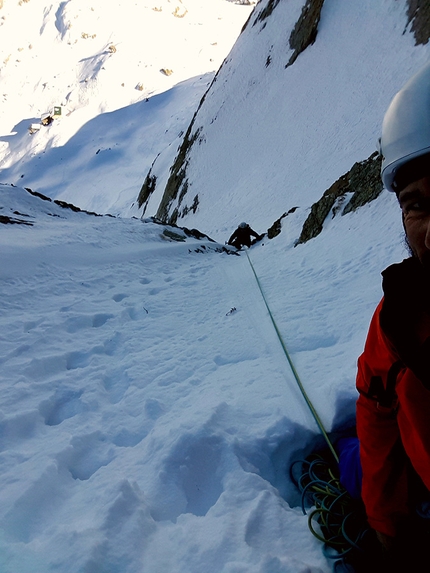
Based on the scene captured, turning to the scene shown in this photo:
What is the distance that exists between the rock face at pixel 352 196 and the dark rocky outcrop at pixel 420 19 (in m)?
7.85

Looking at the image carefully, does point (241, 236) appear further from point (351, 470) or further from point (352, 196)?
point (351, 470)

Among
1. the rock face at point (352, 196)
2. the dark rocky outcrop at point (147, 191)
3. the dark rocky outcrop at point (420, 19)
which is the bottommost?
the rock face at point (352, 196)

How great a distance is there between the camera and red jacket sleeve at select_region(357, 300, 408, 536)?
5.14 feet

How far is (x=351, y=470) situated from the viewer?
6.55 feet

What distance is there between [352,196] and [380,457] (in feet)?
22.3

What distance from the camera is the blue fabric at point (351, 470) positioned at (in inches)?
77.5

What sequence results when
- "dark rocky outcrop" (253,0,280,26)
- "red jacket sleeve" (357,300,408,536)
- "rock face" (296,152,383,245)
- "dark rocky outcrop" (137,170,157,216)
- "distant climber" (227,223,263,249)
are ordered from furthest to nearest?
1. "dark rocky outcrop" (137,170,157,216)
2. "dark rocky outcrop" (253,0,280,26)
3. "distant climber" (227,223,263,249)
4. "rock face" (296,152,383,245)
5. "red jacket sleeve" (357,300,408,536)

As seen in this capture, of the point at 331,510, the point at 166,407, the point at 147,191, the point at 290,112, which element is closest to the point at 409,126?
the point at 331,510

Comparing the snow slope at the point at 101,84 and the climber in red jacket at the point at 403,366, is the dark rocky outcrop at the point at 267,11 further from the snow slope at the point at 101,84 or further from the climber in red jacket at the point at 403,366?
the climber in red jacket at the point at 403,366

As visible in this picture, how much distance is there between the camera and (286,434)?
238cm

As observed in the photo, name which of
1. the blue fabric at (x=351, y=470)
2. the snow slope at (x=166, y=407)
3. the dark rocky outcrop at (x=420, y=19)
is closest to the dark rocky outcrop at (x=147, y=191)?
the dark rocky outcrop at (x=420, y=19)

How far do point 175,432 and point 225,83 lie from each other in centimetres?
2614

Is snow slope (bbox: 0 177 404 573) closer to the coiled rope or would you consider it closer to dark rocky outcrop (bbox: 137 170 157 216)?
the coiled rope

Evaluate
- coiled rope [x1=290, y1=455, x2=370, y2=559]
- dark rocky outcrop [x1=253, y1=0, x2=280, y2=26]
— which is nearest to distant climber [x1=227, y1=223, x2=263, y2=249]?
coiled rope [x1=290, y1=455, x2=370, y2=559]
